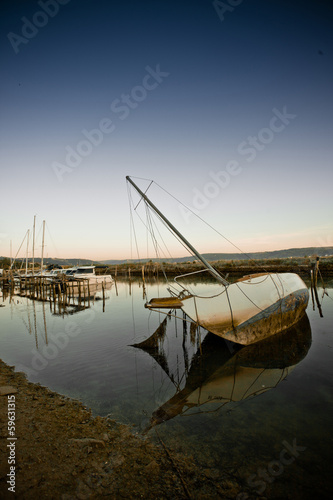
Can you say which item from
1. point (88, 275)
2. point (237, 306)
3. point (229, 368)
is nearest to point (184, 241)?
point (237, 306)

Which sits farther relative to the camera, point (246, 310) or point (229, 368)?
point (246, 310)

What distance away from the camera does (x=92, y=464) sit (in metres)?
3.93

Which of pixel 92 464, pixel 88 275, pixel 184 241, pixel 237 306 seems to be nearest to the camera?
pixel 92 464

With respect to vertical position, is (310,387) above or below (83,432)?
below

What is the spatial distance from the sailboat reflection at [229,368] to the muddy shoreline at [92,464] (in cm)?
97

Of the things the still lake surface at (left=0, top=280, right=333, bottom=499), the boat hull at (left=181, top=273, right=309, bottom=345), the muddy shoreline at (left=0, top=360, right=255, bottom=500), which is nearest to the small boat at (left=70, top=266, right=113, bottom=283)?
the still lake surface at (left=0, top=280, right=333, bottom=499)

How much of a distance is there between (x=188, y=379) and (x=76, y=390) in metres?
3.32

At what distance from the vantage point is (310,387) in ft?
22.3

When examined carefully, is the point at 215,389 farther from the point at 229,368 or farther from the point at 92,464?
the point at 92,464

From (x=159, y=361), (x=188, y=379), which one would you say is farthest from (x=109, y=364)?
(x=188, y=379)

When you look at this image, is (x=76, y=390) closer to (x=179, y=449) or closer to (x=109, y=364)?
(x=109, y=364)

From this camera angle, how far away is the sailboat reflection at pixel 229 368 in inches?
247

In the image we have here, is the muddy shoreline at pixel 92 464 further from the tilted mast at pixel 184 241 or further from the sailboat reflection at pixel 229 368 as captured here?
the tilted mast at pixel 184 241

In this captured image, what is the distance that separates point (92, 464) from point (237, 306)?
22.2ft
